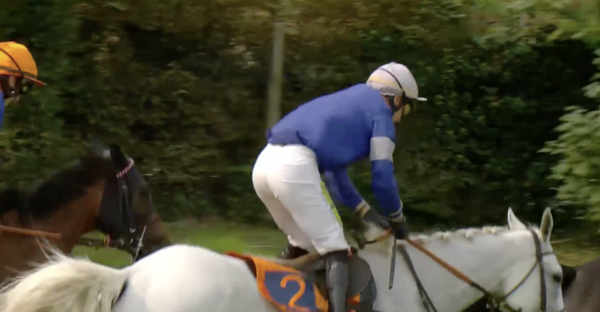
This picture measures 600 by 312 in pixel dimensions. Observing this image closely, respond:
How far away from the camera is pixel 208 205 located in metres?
9.31

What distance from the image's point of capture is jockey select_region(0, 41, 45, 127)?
14.6 feet

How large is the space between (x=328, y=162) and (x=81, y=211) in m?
1.78

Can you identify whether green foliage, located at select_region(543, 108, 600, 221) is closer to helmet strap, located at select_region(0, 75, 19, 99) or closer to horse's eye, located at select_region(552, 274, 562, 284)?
horse's eye, located at select_region(552, 274, 562, 284)

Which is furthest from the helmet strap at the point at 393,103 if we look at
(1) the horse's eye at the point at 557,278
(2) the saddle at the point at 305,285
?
(1) the horse's eye at the point at 557,278

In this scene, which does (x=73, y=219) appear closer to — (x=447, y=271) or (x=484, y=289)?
(x=447, y=271)

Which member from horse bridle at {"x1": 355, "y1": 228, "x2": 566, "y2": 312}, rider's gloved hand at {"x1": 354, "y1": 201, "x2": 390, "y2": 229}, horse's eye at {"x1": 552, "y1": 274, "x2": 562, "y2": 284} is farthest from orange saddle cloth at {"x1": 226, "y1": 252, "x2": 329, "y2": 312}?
horse's eye at {"x1": 552, "y1": 274, "x2": 562, "y2": 284}

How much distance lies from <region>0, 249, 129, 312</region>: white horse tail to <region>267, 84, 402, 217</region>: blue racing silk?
1.14 meters

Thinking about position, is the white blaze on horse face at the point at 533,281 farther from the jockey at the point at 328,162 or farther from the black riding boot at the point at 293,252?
the black riding boot at the point at 293,252

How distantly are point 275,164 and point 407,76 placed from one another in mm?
917

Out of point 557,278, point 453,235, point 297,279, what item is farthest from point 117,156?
point 557,278

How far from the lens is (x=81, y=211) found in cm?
454

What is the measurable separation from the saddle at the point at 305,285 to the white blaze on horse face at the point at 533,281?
889 mm

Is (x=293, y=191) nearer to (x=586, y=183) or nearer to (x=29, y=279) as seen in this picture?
(x=29, y=279)

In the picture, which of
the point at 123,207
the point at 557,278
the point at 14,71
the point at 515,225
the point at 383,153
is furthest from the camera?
the point at 123,207
